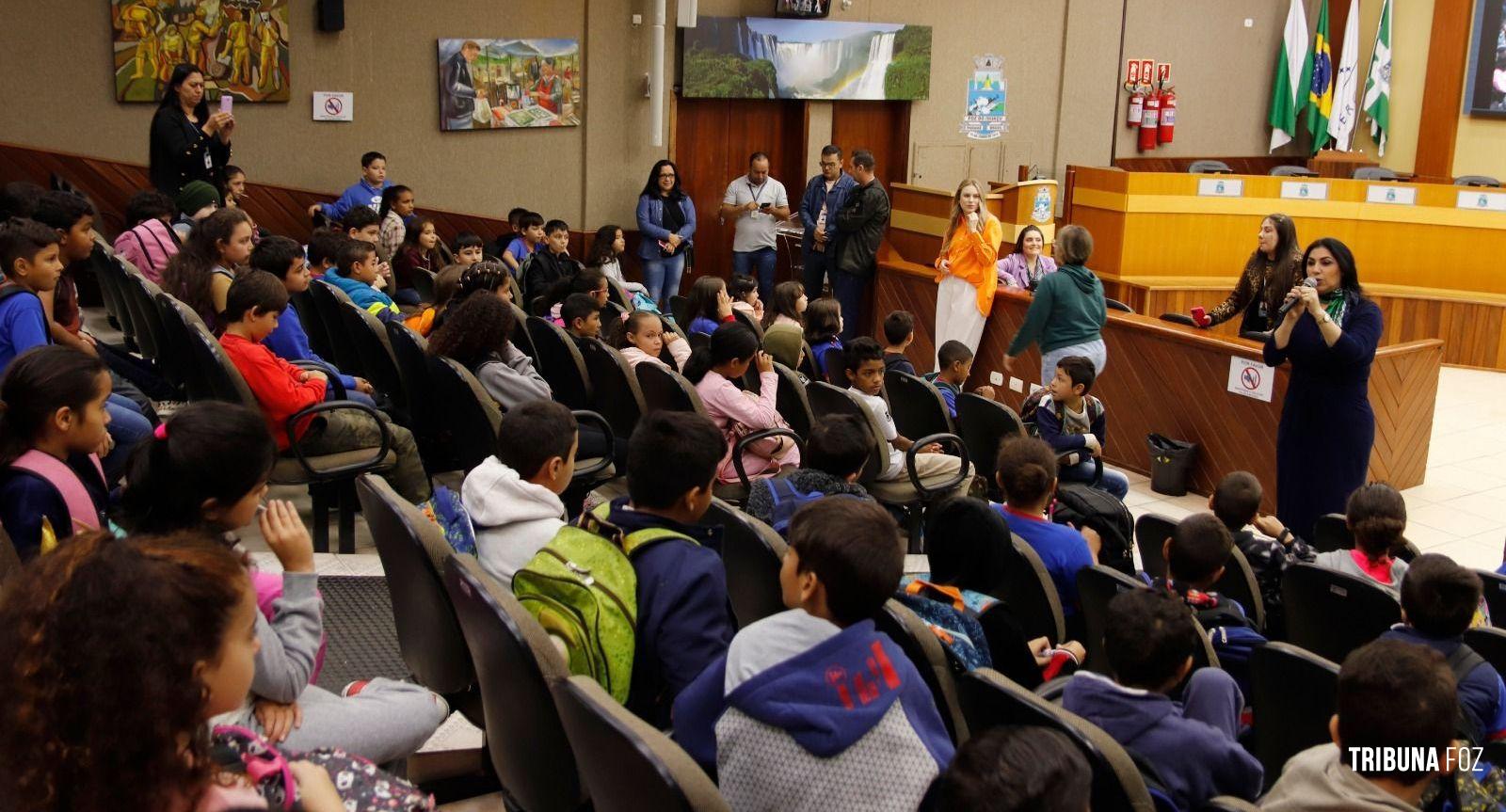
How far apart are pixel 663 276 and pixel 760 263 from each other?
851 millimetres

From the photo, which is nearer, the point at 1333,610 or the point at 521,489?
the point at 521,489

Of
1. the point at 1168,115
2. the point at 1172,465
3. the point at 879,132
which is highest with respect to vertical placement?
the point at 1168,115

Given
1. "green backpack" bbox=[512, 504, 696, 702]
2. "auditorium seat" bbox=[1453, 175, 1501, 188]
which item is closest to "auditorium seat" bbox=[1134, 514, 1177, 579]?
"green backpack" bbox=[512, 504, 696, 702]

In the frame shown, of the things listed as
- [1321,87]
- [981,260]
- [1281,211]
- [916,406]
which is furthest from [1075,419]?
[1321,87]

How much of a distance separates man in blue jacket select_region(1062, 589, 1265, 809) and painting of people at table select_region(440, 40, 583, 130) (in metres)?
8.30

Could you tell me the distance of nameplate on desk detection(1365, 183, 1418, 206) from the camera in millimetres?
10875

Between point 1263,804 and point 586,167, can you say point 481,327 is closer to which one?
point 1263,804

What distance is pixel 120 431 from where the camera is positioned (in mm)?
4379

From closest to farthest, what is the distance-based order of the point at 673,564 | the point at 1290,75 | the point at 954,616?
the point at 673,564 < the point at 954,616 < the point at 1290,75

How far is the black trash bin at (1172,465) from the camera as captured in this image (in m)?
6.75

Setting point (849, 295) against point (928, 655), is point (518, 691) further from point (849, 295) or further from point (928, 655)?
point (849, 295)

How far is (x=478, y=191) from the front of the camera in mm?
10211

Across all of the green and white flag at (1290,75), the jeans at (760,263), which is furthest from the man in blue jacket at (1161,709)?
the green and white flag at (1290,75)

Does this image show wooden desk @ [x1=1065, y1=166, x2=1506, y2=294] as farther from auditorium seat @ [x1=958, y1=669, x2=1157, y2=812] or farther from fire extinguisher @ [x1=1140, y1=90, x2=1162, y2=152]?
auditorium seat @ [x1=958, y1=669, x2=1157, y2=812]
